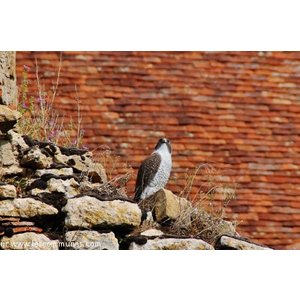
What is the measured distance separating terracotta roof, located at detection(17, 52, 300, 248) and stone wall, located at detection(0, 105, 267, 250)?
3.59 metres

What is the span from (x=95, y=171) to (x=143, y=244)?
46.4 inches

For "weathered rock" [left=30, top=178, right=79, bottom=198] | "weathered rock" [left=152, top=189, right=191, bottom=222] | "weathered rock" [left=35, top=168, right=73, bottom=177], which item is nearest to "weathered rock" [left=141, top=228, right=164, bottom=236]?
"weathered rock" [left=152, top=189, right=191, bottom=222]

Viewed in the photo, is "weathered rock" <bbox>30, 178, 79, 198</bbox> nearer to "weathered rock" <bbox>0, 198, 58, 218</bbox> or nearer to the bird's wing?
"weathered rock" <bbox>0, 198, 58, 218</bbox>

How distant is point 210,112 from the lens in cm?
1602

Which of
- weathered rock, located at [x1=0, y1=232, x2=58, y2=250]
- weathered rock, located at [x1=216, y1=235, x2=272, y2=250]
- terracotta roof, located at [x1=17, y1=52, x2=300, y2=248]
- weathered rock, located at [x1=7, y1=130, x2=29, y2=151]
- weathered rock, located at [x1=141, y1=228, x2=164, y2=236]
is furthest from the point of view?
terracotta roof, located at [x1=17, y1=52, x2=300, y2=248]

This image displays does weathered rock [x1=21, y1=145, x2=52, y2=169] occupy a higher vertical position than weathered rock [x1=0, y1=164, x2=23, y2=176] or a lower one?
higher

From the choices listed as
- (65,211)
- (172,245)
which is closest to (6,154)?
(65,211)

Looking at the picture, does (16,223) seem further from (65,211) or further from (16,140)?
(16,140)

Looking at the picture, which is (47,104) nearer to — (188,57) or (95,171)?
(95,171)

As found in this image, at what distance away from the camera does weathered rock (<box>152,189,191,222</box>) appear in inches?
448

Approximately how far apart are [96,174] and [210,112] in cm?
441

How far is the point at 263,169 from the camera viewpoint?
51.2 feet

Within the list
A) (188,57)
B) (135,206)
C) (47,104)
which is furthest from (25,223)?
(188,57)

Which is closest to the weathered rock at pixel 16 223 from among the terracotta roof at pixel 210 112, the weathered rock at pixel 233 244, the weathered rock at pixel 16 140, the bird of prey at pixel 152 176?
the weathered rock at pixel 16 140
